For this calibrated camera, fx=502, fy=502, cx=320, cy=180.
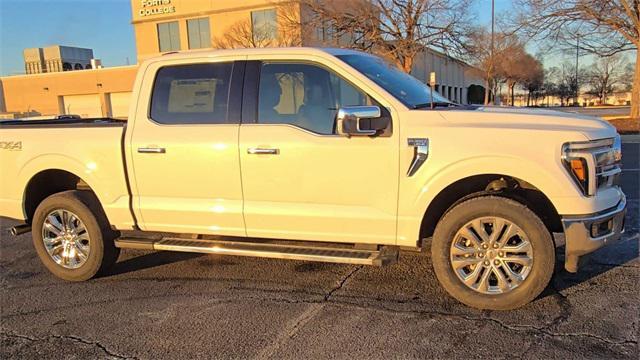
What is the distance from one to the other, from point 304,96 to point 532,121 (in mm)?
1843

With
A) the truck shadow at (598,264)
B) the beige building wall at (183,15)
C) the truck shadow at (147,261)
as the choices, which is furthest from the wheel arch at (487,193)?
the beige building wall at (183,15)

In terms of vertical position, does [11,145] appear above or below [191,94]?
below

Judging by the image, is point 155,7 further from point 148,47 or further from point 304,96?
point 304,96

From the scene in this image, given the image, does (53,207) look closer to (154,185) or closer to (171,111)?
(154,185)

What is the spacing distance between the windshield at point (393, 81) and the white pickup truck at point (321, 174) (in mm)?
31

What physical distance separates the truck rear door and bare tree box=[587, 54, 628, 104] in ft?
236

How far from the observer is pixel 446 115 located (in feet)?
12.9

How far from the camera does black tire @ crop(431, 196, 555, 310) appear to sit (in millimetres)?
3752

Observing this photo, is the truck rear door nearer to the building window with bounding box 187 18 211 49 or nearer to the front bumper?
the front bumper

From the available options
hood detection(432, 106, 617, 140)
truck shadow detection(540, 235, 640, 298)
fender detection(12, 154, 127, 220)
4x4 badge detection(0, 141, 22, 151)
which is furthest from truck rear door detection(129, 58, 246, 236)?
truck shadow detection(540, 235, 640, 298)

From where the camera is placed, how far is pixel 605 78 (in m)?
67.3

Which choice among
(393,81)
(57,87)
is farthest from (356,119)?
(57,87)

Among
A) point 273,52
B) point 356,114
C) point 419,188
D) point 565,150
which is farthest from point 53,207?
point 565,150

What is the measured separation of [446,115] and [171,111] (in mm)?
2486
